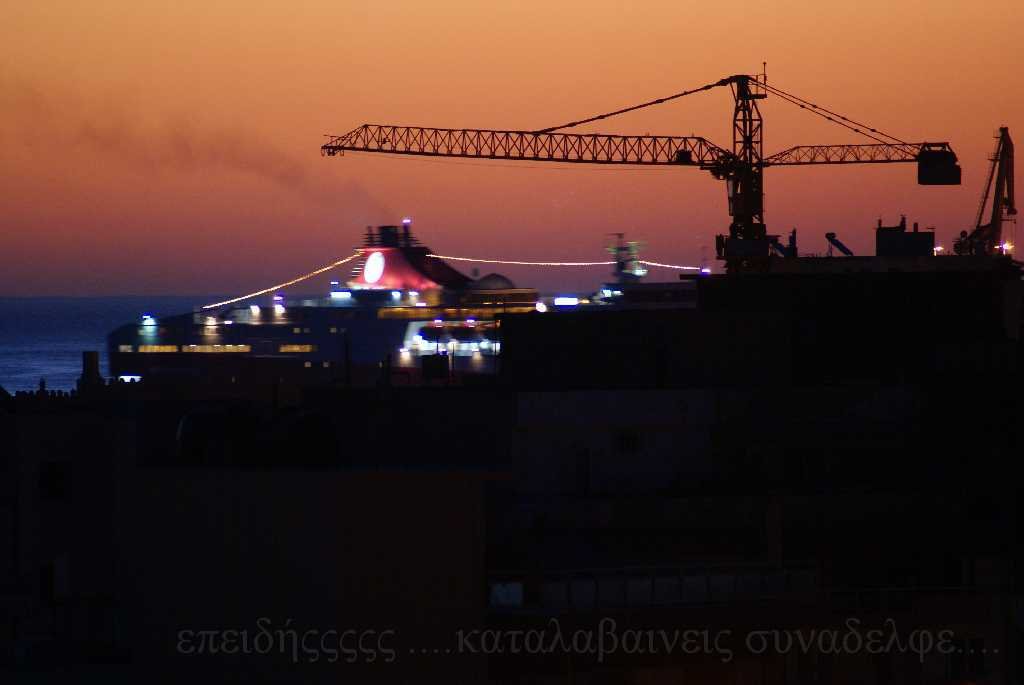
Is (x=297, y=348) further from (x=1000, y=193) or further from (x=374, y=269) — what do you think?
(x=1000, y=193)

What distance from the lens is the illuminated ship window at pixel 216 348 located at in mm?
64188

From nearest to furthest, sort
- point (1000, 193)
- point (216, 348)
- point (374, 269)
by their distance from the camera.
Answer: point (1000, 193) → point (216, 348) → point (374, 269)

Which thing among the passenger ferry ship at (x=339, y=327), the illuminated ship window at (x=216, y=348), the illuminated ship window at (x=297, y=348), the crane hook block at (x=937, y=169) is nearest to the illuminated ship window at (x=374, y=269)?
the passenger ferry ship at (x=339, y=327)

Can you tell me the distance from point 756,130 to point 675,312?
32921 mm

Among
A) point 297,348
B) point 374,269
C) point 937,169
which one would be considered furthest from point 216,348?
point 937,169

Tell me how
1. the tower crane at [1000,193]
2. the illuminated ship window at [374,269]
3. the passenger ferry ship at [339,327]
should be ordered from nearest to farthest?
the tower crane at [1000,193] → the passenger ferry ship at [339,327] → the illuminated ship window at [374,269]

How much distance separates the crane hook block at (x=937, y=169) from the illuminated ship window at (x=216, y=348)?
3055cm

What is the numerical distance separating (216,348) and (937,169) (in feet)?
107

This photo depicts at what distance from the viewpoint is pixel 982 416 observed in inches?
495

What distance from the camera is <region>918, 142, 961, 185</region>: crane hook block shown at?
41.8m

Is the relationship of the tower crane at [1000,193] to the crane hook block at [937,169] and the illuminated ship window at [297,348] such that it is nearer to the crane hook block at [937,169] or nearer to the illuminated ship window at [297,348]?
the crane hook block at [937,169]

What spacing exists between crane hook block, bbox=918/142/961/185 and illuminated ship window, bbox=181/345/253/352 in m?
30.6

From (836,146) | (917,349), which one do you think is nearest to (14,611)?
(917,349)

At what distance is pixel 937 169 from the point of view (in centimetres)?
4200
